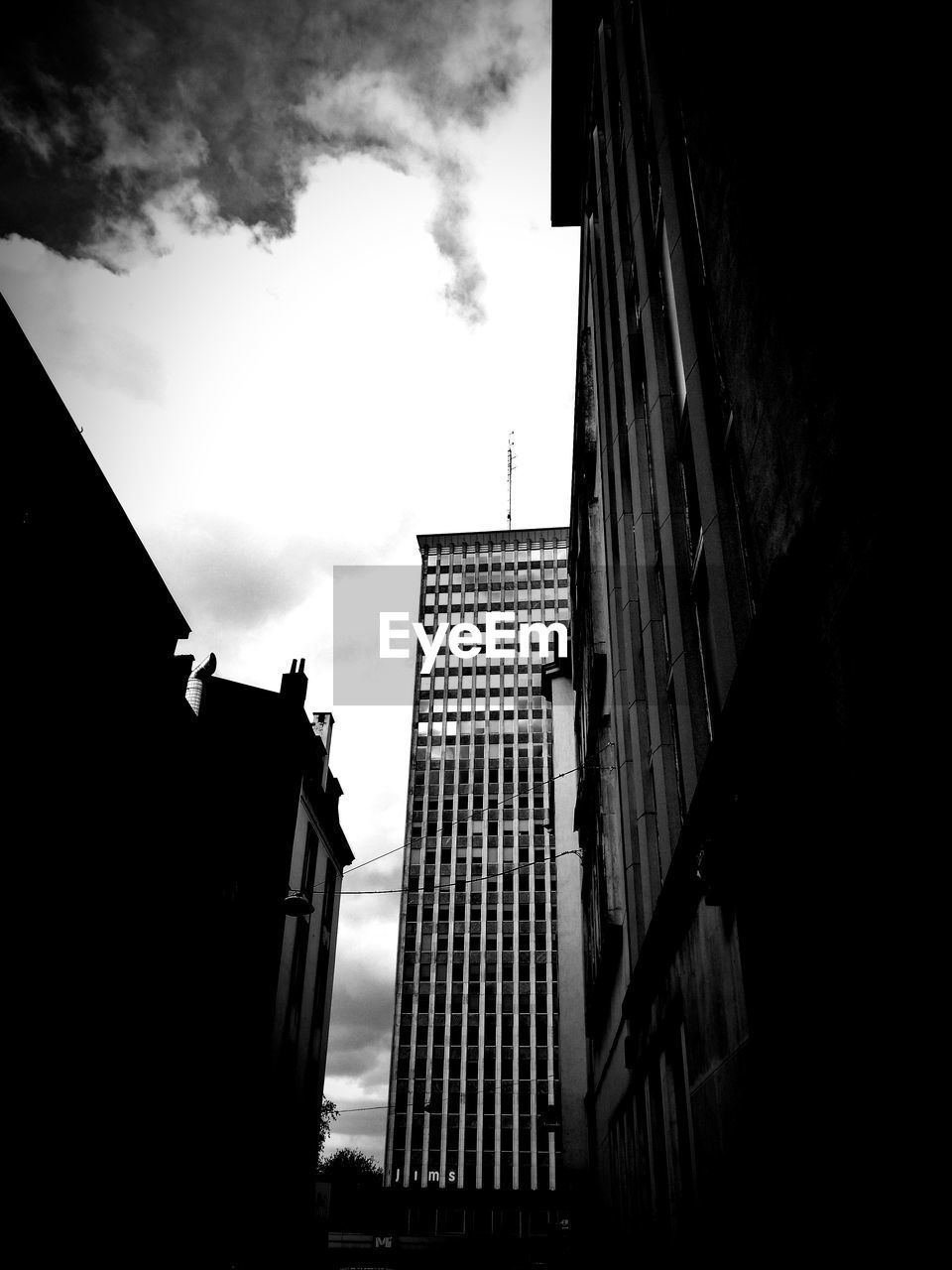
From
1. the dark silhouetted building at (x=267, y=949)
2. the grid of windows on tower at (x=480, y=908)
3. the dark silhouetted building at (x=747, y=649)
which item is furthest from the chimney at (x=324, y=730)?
the grid of windows on tower at (x=480, y=908)

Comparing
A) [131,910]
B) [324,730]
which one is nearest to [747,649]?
[131,910]

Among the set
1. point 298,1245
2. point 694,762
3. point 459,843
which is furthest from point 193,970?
point 459,843

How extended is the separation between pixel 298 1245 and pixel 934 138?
29738 millimetres

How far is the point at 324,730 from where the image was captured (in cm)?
2959

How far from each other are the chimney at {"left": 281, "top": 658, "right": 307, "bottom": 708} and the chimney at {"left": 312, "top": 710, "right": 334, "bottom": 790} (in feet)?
9.28

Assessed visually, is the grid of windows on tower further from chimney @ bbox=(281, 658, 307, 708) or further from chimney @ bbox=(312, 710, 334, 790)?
chimney @ bbox=(281, 658, 307, 708)

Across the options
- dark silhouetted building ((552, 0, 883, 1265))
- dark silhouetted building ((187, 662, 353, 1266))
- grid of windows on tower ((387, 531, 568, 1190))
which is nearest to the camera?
dark silhouetted building ((552, 0, 883, 1265))

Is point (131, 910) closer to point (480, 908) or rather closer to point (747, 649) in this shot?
point (747, 649)

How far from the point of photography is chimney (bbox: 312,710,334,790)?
91.5 feet

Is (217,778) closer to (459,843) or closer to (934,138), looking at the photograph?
(934,138)

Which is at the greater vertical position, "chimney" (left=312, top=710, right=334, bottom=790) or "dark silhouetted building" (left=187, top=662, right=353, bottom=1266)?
"chimney" (left=312, top=710, right=334, bottom=790)

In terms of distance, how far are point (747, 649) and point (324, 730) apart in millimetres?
25277

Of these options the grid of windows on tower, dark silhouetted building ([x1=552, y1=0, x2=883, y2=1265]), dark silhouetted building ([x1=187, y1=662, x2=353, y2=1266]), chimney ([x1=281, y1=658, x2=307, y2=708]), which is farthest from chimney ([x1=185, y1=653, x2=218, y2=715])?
the grid of windows on tower

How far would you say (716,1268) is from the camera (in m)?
6.58
